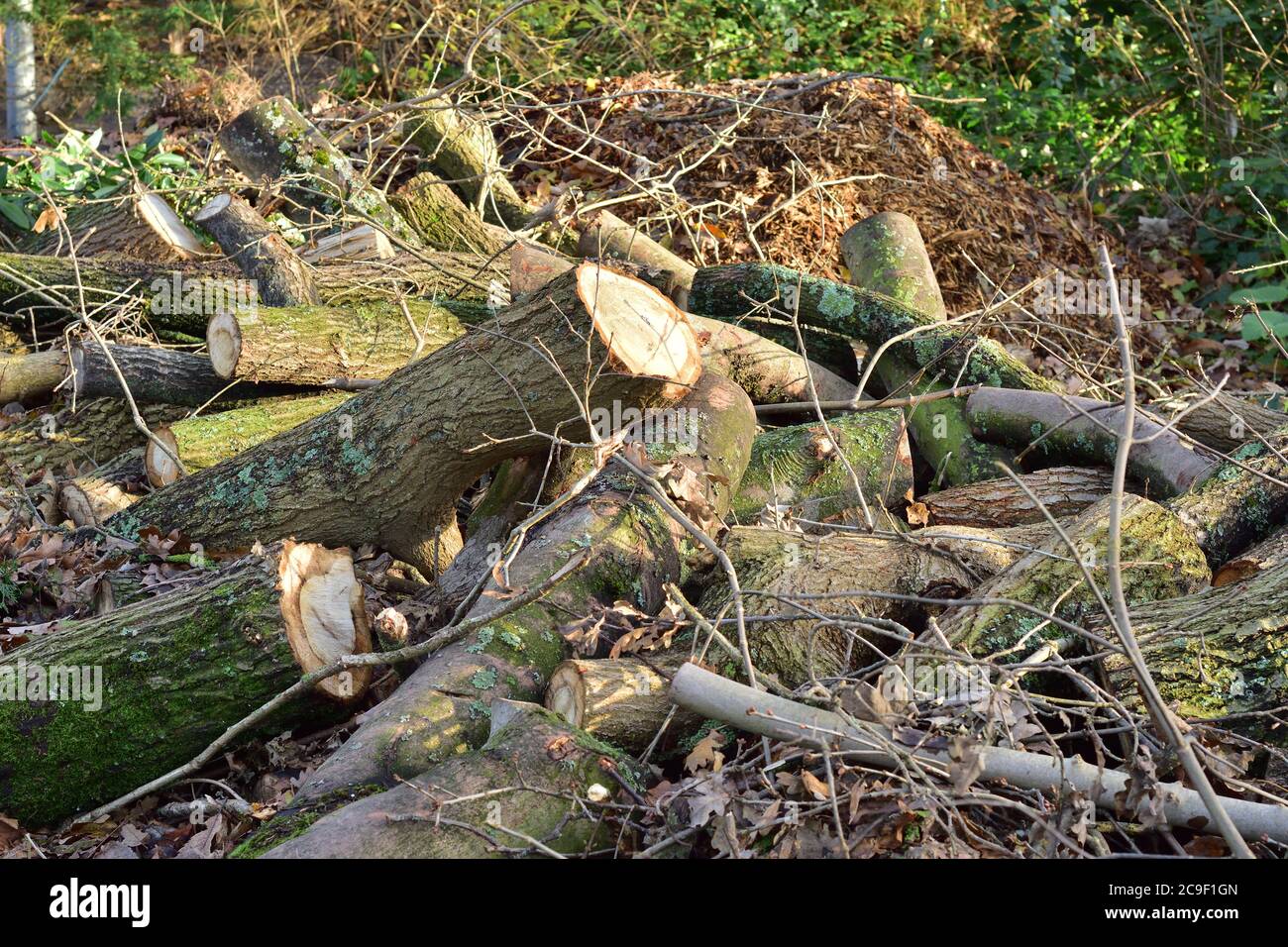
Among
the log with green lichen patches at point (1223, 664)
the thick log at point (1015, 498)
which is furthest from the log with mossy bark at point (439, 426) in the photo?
the log with green lichen patches at point (1223, 664)

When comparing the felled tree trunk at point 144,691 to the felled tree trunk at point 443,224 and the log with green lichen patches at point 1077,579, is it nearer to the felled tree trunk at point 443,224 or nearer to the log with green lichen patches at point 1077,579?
the log with green lichen patches at point 1077,579

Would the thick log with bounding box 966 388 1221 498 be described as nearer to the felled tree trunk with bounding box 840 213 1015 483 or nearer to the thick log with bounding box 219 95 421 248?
the felled tree trunk with bounding box 840 213 1015 483

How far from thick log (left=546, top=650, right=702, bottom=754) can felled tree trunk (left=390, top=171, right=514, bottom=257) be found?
3.91m

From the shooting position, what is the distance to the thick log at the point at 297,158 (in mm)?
6281

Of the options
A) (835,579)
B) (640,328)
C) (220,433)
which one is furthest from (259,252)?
(835,579)

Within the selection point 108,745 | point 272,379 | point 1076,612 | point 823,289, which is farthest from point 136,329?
point 1076,612

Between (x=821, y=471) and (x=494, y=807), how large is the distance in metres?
2.26

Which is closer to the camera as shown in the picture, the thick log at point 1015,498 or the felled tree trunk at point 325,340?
the thick log at point 1015,498

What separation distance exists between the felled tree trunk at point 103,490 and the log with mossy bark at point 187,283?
35.7 inches

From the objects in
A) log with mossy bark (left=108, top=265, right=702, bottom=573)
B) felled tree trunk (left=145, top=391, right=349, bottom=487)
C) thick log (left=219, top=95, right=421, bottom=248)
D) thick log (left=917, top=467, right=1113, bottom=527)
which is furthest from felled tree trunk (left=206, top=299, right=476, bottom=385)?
A: thick log (left=917, top=467, right=1113, bottom=527)

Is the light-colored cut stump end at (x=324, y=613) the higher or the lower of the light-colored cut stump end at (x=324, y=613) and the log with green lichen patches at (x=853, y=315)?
the lower

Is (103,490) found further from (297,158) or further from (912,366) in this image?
(912,366)

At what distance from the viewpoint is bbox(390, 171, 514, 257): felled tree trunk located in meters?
6.54

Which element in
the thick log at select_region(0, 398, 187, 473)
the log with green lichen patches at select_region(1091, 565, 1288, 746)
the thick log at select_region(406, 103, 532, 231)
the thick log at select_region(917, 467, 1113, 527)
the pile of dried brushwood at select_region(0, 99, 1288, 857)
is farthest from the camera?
the thick log at select_region(406, 103, 532, 231)
